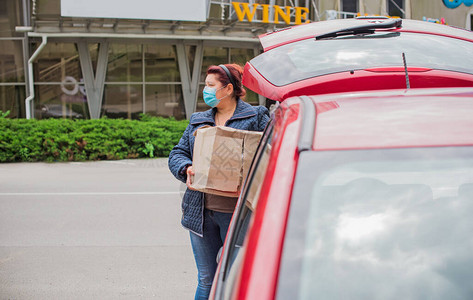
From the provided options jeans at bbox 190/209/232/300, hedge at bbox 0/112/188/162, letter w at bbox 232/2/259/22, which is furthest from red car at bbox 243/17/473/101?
letter w at bbox 232/2/259/22

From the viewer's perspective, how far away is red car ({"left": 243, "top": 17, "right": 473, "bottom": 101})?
9.11 ft

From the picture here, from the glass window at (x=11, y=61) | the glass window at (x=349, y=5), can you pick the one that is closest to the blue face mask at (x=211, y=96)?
the glass window at (x=11, y=61)

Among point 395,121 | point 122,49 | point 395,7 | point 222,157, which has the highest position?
point 395,7

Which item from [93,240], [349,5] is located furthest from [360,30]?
[349,5]

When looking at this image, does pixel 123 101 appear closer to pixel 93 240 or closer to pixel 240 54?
pixel 240 54

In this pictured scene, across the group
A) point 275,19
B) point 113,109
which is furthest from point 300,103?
point 113,109

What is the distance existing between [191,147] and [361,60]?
1.42 m

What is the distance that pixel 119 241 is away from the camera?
7.36 metres

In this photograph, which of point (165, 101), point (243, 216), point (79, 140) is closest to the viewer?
point (243, 216)

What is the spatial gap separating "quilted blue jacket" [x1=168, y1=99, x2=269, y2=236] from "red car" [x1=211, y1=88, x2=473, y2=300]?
1878 mm

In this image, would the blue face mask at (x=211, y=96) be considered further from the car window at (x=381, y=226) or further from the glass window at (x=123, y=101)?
the glass window at (x=123, y=101)

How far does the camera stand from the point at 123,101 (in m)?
21.9

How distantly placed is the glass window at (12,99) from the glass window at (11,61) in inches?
12.2

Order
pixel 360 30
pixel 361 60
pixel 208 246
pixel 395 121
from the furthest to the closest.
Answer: pixel 208 246 → pixel 360 30 → pixel 361 60 → pixel 395 121
